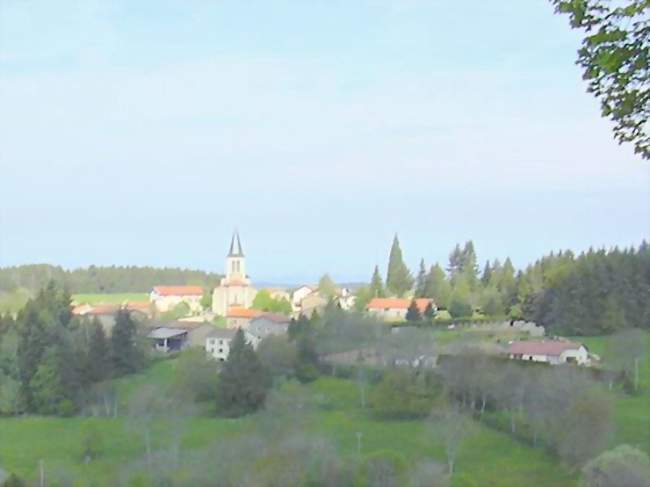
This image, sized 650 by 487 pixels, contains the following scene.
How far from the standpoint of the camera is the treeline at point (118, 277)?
93.3 meters

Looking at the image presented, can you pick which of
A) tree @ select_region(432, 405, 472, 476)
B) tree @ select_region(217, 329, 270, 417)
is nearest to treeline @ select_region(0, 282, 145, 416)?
tree @ select_region(217, 329, 270, 417)

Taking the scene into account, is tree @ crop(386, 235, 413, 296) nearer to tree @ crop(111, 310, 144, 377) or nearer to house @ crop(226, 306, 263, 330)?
house @ crop(226, 306, 263, 330)

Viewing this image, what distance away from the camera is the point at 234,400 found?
27906 mm

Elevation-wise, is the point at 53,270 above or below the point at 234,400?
above

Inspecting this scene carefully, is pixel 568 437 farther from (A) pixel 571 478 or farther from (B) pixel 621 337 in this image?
(B) pixel 621 337

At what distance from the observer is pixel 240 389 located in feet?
91.4

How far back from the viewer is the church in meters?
64.8

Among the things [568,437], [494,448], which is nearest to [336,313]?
[494,448]

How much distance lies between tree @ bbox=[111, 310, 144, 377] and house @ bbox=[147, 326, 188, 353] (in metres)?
8.99

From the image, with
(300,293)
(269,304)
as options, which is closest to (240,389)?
(269,304)

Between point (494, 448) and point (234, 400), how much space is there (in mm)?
9316

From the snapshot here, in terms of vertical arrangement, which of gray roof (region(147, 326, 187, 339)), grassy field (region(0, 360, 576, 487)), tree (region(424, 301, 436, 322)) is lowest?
grassy field (region(0, 360, 576, 487))

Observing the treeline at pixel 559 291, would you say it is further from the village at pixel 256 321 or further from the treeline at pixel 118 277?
the treeline at pixel 118 277

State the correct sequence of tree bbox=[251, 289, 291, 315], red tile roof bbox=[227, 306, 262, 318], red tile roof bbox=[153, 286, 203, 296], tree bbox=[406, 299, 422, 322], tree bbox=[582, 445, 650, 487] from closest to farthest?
tree bbox=[582, 445, 650, 487] < tree bbox=[406, 299, 422, 322] < red tile roof bbox=[227, 306, 262, 318] < tree bbox=[251, 289, 291, 315] < red tile roof bbox=[153, 286, 203, 296]
